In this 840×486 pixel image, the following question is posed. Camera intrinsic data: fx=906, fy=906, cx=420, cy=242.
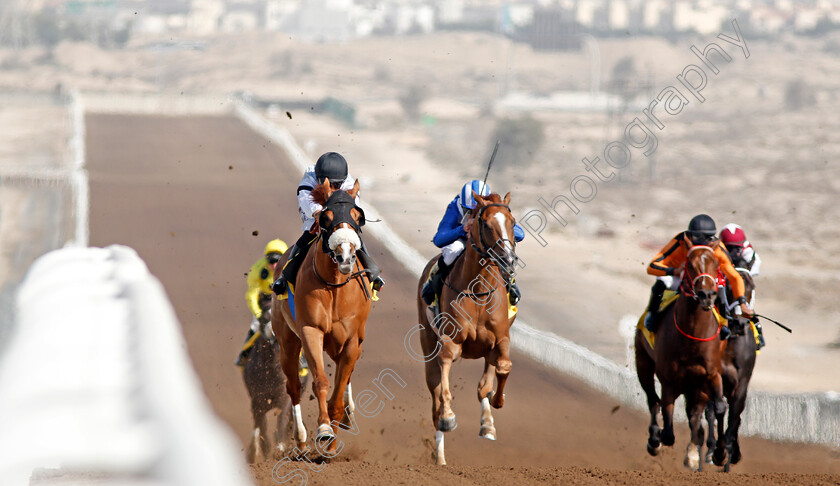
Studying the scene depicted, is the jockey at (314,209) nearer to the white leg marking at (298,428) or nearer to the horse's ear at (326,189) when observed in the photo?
the horse's ear at (326,189)

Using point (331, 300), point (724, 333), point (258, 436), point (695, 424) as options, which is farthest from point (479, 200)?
point (258, 436)

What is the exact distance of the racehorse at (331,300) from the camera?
809 cm

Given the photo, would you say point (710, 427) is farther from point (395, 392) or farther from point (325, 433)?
point (395, 392)

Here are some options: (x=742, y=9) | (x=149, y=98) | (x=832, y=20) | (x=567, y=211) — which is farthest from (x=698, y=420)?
(x=742, y=9)

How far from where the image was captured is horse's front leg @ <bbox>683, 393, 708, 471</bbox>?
30.3 feet

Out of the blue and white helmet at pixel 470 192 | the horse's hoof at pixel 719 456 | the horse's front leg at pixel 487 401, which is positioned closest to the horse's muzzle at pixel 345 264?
the blue and white helmet at pixel 470 192

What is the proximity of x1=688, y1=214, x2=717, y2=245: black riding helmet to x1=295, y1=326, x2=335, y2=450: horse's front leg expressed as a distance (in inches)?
152

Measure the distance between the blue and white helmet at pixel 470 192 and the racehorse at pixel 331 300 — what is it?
121 cm

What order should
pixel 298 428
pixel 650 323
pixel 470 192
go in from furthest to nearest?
pixel 650 323 < pixel 470 192 < pixel 298 428

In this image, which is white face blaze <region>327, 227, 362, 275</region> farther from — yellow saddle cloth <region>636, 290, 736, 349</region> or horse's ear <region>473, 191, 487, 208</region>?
yellow saddle cloth <region>636, 290, 736, 349</region>

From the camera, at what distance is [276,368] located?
427 inches

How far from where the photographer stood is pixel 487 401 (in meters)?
9.10

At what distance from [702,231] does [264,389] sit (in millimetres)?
5309

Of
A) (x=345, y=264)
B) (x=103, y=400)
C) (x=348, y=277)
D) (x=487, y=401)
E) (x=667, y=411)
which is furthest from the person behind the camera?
(x=667, y=411)
